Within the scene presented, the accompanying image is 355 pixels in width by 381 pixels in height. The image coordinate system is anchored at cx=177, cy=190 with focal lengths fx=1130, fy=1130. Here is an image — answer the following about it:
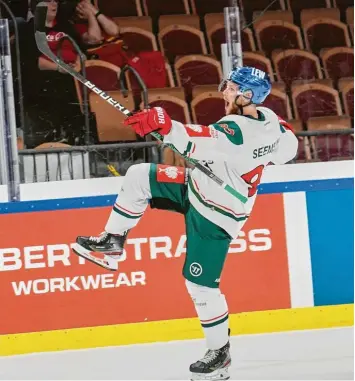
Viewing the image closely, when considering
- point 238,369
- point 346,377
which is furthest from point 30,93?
point 346,377

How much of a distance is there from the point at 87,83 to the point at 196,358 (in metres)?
1.25

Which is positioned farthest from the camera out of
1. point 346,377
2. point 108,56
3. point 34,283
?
point 108,56

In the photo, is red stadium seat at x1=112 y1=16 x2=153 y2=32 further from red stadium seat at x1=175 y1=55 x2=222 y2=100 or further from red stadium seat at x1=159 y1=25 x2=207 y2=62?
red stadium seat at x1=175 y1=55 x2=222 y2=100

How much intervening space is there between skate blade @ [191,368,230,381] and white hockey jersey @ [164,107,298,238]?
525 mm

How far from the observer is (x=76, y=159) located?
16.6 feet

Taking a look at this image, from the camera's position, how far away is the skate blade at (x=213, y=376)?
4309mm

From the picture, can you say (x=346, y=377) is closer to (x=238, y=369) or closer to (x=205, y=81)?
(x=238, y=369)

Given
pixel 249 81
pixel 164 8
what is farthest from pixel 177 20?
pixel 249 81

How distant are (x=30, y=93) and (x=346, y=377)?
1.89m

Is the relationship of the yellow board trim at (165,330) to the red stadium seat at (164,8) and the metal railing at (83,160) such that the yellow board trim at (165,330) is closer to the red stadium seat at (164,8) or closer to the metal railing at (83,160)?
the metal railing at (83,160)

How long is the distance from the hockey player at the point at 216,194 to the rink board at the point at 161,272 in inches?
19.9

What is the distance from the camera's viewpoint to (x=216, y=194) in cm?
431

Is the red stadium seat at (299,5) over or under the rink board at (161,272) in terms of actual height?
over

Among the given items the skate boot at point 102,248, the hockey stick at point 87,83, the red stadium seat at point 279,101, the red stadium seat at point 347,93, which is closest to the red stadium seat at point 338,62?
the red stadium seat at point 347,93
